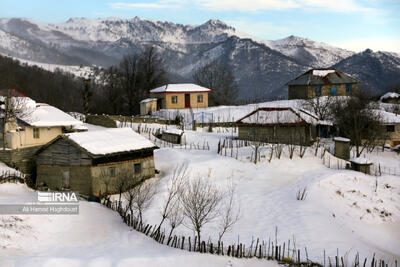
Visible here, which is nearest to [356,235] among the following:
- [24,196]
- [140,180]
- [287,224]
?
[287,224]

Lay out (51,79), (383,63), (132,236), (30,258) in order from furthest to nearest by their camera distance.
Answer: (383,63) → (51,79) → (132,236) → (30,258)

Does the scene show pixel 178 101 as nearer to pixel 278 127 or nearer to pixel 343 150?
pixel 278 127

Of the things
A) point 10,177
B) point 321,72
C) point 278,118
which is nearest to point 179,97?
point 278,118

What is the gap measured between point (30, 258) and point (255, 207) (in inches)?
539

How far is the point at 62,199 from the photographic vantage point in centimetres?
2245

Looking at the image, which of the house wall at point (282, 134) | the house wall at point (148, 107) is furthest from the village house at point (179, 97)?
the house wall at point (282, 134)

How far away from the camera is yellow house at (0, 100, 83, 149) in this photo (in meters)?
30.3

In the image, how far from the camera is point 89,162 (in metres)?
26.1

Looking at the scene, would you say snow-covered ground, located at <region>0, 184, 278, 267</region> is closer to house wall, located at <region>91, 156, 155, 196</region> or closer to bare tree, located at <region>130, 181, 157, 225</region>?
bare tree, located at <region>130, 181, 157, 225</region>

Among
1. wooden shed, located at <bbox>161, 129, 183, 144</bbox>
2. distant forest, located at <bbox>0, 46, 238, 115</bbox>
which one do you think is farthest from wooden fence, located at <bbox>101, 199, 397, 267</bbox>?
distant forest, located at <bbox>0, 46, 238, 115</bbox>

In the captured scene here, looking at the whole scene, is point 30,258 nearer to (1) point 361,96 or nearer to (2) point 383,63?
(1) point 361,96

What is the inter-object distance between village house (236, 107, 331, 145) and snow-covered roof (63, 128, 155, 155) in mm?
12284

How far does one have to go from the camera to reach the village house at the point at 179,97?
55.7 m

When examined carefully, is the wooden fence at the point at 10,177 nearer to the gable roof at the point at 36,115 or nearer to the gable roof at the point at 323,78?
the gable roof at the point at 36,115
